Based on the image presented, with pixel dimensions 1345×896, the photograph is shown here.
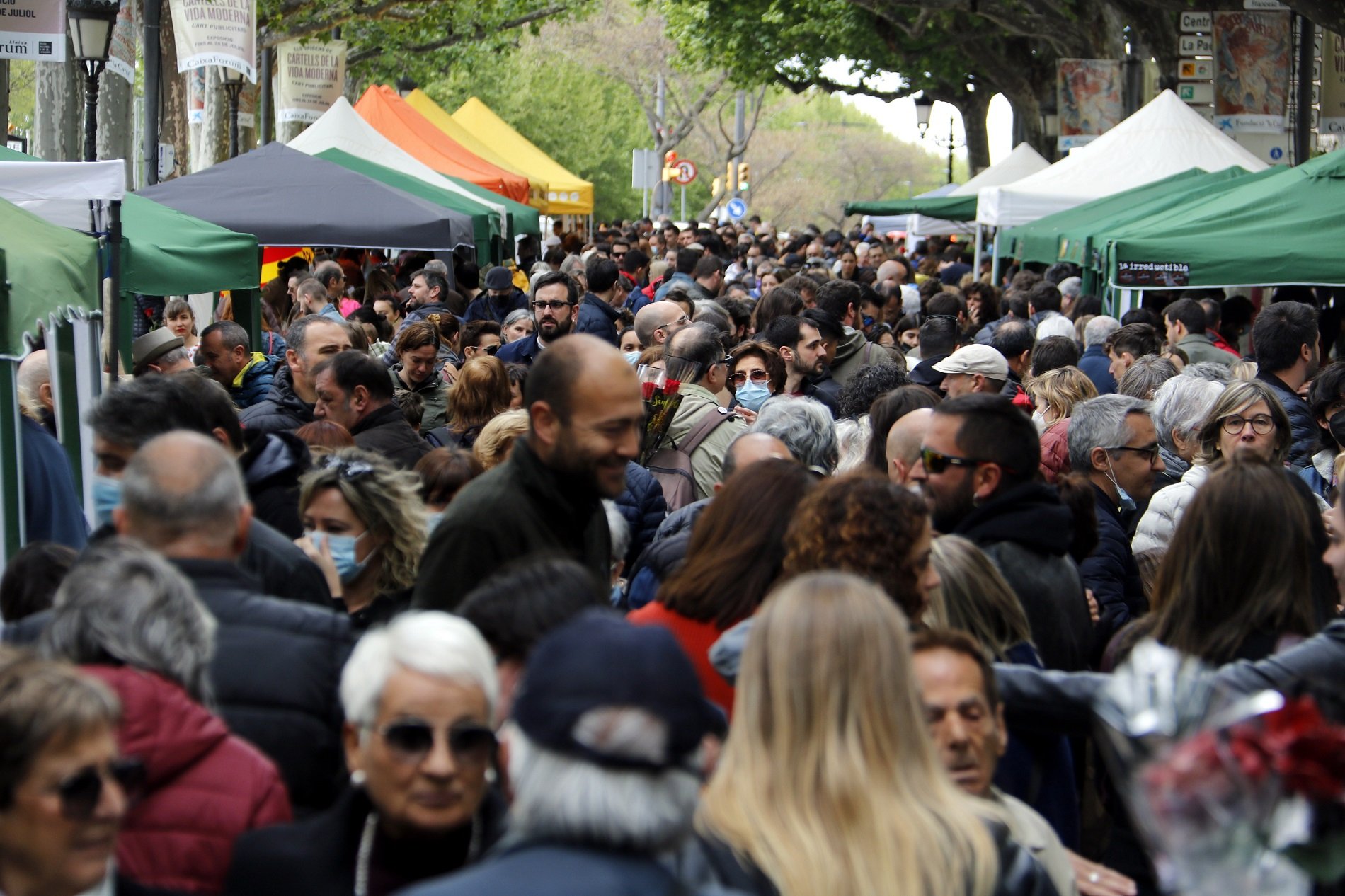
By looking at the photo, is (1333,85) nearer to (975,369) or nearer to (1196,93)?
(1196,93)

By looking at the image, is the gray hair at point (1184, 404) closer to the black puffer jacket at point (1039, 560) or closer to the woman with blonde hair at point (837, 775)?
the black puffer jacket at point (1039, 560)

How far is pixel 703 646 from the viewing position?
365 centimetres

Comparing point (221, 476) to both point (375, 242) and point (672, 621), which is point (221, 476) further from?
point (375, 242)

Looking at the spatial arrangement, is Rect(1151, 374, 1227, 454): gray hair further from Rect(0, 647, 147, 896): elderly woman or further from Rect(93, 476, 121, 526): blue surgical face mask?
Rect(0, 647, 147, 896): elderly woman

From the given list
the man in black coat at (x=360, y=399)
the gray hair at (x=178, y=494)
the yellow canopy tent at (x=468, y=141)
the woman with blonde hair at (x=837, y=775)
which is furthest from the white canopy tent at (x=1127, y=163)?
the woman with blonde hair at (x=837, y=775)

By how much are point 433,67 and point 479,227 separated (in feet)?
104

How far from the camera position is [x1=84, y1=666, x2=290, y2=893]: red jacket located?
273 cm

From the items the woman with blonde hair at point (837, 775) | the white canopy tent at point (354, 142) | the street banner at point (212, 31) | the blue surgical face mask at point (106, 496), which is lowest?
the woman with blonde hair at point (837, 775)

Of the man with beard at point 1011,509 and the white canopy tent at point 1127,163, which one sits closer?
the man with beard at point 1011,509

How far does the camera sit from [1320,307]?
568 inches

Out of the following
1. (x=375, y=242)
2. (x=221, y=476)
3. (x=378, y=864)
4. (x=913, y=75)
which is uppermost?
(x=913, y=75)

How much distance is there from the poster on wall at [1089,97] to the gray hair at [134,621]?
931 inches

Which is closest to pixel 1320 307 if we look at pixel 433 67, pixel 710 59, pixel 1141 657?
pixel 1141 657

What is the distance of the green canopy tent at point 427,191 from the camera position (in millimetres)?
17188
